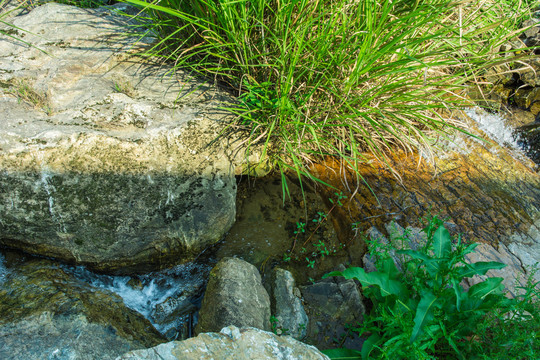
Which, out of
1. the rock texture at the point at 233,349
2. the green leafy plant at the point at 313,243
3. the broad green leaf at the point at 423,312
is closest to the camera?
the rock texture at the point at 233,349

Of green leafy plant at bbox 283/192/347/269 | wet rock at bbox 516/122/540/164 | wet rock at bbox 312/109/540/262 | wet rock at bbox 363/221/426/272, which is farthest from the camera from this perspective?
wet rock at bbox 516/122/540/164

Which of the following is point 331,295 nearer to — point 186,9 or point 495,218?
point 495,218

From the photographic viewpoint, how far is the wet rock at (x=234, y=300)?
1.93 meters

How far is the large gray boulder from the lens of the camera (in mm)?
2135

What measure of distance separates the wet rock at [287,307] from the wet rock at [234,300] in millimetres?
82

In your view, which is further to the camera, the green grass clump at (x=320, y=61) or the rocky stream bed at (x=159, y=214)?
the green grass clump at (x=320, y=61)

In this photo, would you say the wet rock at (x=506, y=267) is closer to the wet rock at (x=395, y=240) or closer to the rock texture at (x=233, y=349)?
the wet rock at (x=395, y=240)

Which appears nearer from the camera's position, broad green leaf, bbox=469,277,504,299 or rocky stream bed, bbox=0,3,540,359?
broad green leaf, bbox=469,277,504,299

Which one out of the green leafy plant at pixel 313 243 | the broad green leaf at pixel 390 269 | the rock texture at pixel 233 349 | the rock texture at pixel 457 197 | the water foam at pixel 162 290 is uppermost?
the rock texture at pixel 233 349

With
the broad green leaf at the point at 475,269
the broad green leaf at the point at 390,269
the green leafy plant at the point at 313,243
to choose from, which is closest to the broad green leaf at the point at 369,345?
the broad green leaf at the point at 390,269

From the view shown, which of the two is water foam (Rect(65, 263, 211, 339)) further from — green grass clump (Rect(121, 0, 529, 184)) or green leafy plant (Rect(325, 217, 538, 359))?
green grass clump (Rect(121, 0, 529, 184))

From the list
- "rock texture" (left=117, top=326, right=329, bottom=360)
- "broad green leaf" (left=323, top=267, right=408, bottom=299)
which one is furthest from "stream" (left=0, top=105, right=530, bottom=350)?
"rock texture" (left=117, top=326, right=329, bottom=360)

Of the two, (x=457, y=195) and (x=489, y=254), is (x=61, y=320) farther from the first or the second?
(x=457, y=195)

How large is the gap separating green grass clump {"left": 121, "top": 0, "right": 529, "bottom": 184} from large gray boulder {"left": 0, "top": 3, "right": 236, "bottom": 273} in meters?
0.35
